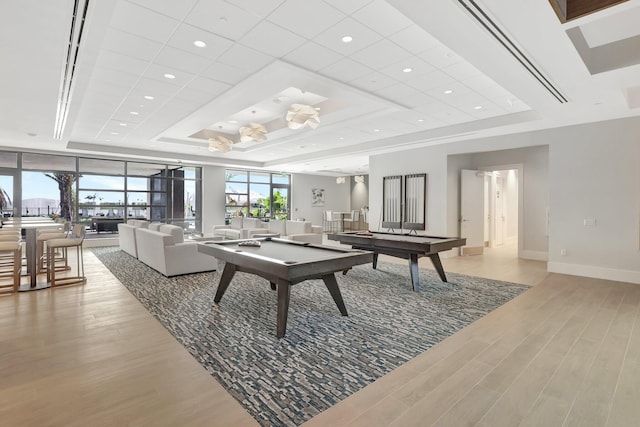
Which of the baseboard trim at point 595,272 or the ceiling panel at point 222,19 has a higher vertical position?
the ceiling panel at point 222,19

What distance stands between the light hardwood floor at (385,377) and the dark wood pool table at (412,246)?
131 cm

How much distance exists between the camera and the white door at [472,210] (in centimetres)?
826

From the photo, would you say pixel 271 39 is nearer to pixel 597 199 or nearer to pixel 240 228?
pixel 597 199

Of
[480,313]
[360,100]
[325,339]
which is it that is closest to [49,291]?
[325,339]

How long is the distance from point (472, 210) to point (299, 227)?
15.5ft

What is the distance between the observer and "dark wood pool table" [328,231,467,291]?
4.76 metres

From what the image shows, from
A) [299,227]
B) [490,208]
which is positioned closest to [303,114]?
[299,227]

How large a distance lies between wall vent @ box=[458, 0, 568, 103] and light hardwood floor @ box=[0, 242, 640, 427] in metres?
2.85

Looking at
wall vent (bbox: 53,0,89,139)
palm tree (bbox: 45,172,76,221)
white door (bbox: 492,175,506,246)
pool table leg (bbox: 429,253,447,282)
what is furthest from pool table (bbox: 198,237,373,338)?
palm tree (bbox: 45,172,76,221)

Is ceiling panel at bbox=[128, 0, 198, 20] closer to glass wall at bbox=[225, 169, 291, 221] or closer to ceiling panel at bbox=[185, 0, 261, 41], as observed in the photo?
ceiling panel at bbox=[185, 0, 261, 41]

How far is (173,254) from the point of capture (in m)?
5.52

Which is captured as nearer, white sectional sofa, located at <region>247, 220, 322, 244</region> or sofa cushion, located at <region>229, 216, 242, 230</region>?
white sectional sofa, located at <region>247, 220, 322, 244</region>

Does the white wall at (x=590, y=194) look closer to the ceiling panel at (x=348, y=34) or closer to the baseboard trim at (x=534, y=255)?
the baseboard trim at (x=534, y=255)

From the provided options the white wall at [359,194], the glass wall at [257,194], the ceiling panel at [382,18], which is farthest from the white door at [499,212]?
the glass wall at [257,194]
